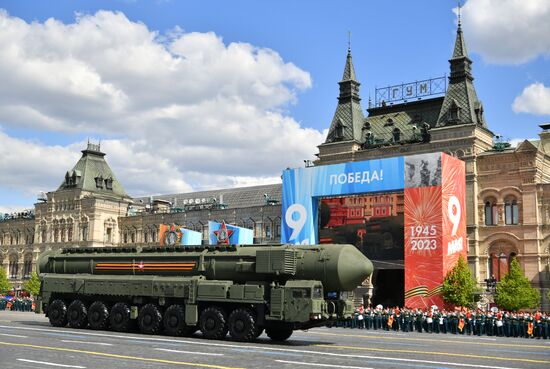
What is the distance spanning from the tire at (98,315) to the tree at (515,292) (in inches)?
1357

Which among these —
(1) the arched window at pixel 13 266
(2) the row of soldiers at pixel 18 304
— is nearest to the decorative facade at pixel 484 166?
(2) the row of soldiers at pixel 18 304

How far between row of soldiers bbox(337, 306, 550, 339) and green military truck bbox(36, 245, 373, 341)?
36.9ft

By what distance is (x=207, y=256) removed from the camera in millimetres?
28766

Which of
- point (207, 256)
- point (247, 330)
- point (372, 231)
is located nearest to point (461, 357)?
point (247, 330)

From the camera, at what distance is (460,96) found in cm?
Result: 6662

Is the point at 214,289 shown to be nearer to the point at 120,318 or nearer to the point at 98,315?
the point at 120,318

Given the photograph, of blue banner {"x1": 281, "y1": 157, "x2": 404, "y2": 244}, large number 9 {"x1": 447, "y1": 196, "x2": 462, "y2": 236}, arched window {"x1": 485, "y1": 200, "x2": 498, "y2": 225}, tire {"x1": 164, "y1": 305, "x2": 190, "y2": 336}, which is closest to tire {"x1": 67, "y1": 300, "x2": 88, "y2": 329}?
tire {"x1": 164, "y1": 305, "x2": 190, "y2": 336}

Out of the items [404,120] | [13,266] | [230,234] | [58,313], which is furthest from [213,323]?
[13,266]

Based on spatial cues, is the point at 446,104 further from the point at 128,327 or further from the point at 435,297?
the point at 128,327

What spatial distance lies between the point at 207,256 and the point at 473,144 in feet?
134

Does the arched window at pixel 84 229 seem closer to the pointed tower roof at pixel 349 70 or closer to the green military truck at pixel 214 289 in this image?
the pointed tower roof at pixel 349 70

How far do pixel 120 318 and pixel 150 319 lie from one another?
72.4 inches

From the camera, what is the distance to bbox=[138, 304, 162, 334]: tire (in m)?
29.0

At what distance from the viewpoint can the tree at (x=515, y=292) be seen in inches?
2073
